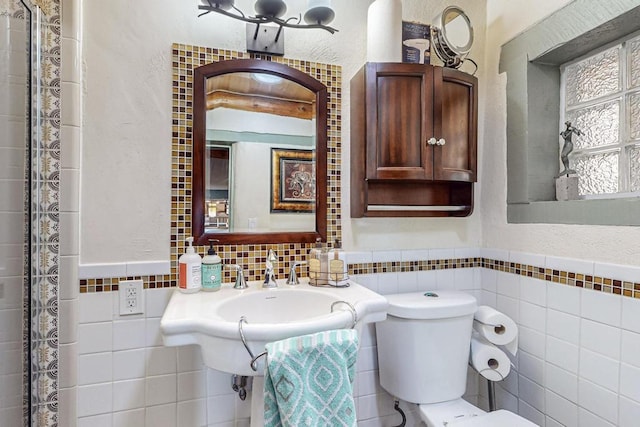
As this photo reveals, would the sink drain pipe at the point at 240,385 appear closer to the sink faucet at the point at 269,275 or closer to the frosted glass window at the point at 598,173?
the sink faucet at the point at 269,275

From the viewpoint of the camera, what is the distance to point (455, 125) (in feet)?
4.79

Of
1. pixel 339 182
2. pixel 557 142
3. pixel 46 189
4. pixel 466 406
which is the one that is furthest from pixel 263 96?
pixel 466 406

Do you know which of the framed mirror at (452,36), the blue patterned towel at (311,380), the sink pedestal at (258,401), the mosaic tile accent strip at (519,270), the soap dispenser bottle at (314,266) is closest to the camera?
the blue patterned towel at (311,380)

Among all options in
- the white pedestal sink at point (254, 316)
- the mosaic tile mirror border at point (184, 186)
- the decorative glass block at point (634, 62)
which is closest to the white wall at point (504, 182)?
the decorative glass block at point (634, 62)

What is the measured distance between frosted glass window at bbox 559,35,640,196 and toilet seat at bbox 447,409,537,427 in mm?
884

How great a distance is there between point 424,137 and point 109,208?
119 centimetres

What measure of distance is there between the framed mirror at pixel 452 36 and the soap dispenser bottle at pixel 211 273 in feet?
4.09

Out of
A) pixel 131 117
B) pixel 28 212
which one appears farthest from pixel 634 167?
pixel 28 212

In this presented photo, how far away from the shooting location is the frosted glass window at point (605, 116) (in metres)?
1.24

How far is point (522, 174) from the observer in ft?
4.80

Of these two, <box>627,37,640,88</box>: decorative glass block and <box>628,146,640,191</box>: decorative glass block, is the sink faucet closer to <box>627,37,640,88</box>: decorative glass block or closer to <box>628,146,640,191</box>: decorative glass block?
<box>628,146,640,191</box>: decorative glass block

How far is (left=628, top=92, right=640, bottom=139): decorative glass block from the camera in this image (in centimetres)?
122

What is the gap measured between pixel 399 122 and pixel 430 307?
719 millimetres

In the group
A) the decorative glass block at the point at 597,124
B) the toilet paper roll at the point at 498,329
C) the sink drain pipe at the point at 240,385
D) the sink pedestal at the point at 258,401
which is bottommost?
the sink drain pipe at the point at 240,385
